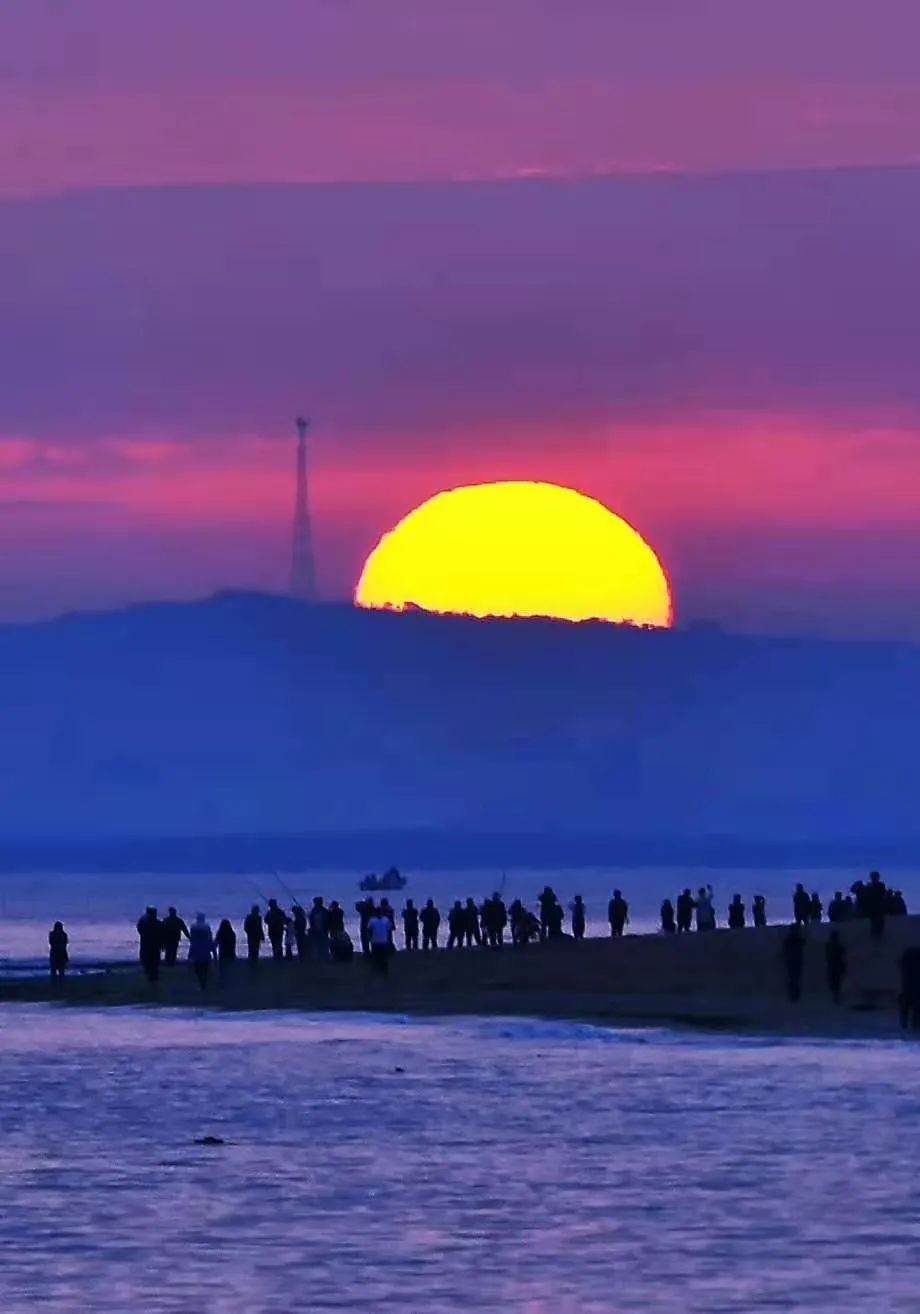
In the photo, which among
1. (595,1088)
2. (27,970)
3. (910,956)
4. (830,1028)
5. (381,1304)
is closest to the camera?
(381,1304)

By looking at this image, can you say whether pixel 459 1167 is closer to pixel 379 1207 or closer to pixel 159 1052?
pixel 379 1207

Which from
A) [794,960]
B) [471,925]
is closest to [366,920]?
[471,925]

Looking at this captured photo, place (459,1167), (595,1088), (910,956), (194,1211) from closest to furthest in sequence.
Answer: (194,1211)
(459,1167)
(595,1088)
(910,956)

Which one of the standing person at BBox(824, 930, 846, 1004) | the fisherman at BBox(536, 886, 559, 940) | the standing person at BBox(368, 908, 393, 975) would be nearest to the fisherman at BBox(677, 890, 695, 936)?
the fisherman at BBox(536, 886, 559, 940)

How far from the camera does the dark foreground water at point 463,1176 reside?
81.5ft

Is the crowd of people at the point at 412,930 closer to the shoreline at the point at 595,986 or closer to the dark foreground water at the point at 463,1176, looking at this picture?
the shoreline at the point at 595,986

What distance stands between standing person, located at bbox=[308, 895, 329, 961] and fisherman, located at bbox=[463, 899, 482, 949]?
14.6 ft

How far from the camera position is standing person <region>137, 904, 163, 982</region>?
58.9m

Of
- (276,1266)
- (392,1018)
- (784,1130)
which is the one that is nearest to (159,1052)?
(392,1018)

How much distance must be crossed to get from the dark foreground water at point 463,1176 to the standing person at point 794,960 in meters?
2.65

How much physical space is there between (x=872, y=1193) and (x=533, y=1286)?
542 cm

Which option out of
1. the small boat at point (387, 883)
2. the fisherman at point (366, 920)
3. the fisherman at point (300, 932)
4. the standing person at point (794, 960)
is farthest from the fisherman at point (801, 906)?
the small boat at point (387, 883)

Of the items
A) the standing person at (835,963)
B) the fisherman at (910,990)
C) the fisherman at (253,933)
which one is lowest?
the fisherman at (910,990)

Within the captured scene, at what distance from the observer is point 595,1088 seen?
39.8m
